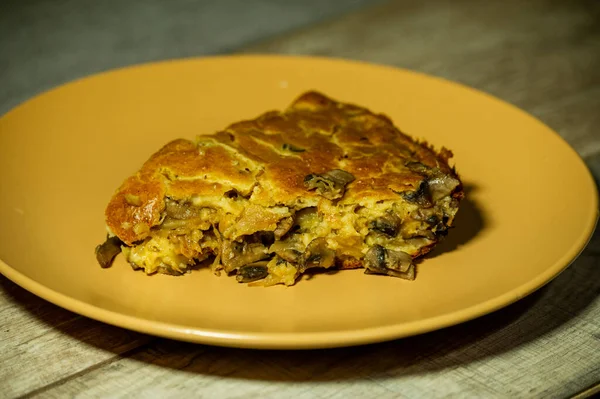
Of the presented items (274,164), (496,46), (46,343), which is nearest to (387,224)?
(274,164)

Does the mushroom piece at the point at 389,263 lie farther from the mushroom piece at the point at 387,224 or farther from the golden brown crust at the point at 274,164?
the golden brown crust at the point at 274,164

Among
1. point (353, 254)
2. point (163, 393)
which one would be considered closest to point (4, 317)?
point (163, 393)

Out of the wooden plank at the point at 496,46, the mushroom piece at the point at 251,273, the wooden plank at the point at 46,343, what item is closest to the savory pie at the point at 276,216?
the mushroom piece at the point at 251,273

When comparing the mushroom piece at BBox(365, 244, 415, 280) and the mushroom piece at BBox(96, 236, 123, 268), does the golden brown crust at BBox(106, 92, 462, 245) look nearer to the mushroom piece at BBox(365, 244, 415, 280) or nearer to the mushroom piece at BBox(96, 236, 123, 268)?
the mushroom piece at BBox(96, 236, 123, 268)

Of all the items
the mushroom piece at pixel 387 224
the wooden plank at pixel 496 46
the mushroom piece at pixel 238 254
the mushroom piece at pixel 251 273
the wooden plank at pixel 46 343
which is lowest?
the wooden plank at pixel 46 343

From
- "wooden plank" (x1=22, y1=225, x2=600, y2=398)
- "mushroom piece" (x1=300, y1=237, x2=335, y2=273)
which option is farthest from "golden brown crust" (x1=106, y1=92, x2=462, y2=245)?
"wooden plank" (x1=22, y1=225, x2=600, y2=398)

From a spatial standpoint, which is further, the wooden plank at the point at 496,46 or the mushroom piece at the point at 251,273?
the wooden plank at the point at 496,46
